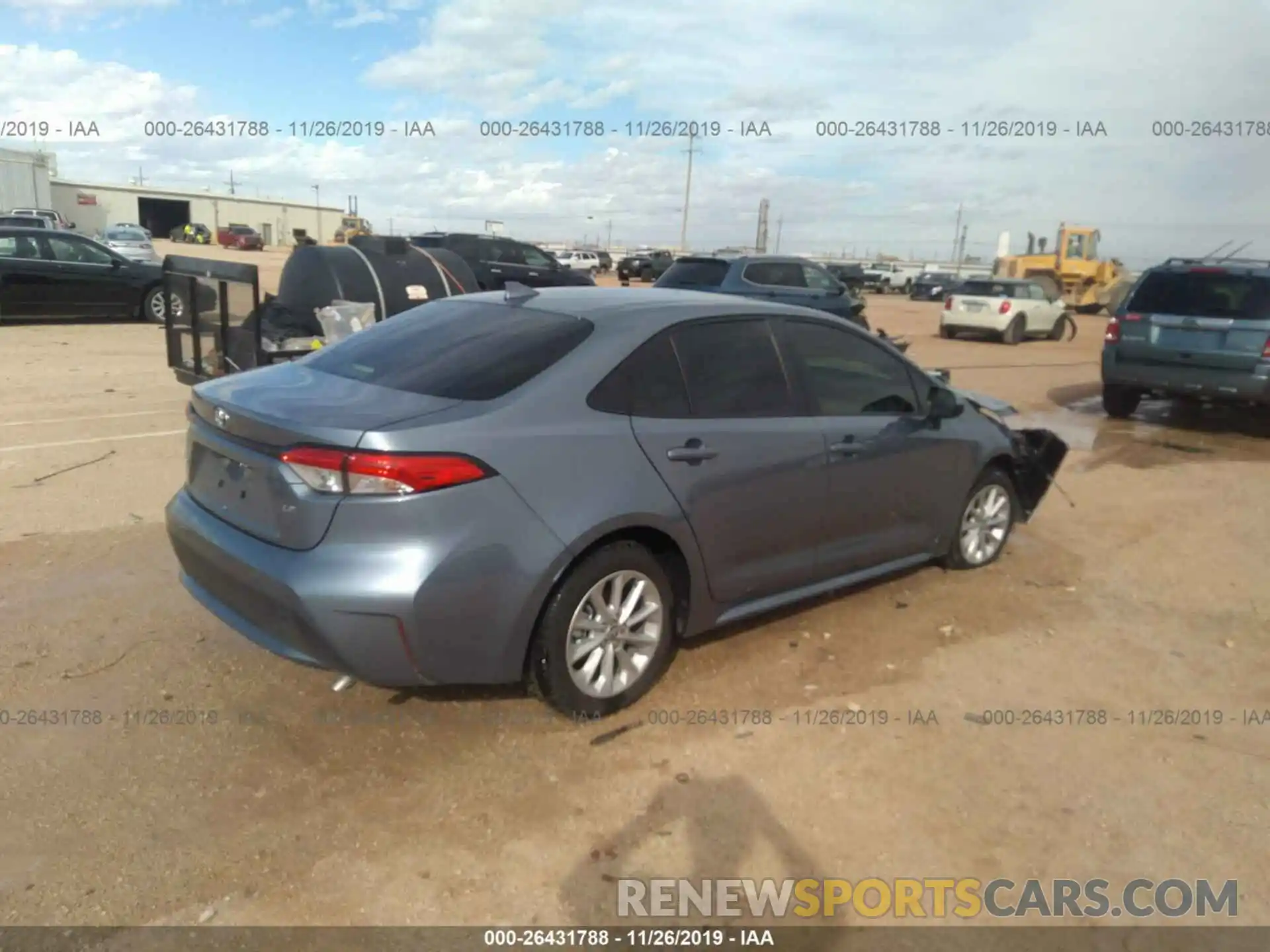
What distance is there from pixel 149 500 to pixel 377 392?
11.2ft

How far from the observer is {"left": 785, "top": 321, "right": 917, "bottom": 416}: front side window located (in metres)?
4.36

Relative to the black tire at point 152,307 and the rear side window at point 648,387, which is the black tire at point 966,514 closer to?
the rear side window at point 648,387

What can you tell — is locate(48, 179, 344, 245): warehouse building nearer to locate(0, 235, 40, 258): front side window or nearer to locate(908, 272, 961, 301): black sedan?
locate(908, 272, 961, 301): black sedan

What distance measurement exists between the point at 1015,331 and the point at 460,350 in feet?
67.3

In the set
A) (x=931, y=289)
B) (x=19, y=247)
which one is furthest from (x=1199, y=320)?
(x=931, y=289)

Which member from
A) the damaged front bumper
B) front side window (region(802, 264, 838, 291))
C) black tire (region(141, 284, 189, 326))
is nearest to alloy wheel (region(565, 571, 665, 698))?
the damaged front bumper

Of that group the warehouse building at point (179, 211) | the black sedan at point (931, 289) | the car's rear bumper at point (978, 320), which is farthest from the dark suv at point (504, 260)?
the warehouse building at point (179, 211)

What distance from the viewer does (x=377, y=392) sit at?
3465 millimetres

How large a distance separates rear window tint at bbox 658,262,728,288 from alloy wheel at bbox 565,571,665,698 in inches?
447

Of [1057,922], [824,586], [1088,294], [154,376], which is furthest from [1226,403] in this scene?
[1088,294]

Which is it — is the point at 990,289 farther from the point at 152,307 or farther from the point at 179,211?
the point at 179,211

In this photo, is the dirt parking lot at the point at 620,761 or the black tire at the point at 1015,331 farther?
the black tire at the point at 1015,331

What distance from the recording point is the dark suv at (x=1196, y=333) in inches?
371

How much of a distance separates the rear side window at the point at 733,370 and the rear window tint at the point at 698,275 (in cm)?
1053
